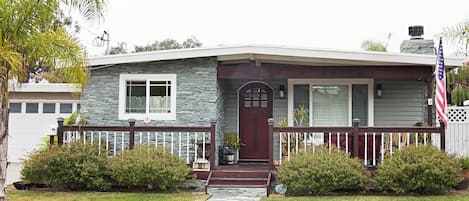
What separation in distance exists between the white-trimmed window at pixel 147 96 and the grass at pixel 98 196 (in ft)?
7.82

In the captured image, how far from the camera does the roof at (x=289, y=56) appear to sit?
10.8 m

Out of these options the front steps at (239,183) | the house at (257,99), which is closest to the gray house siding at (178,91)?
the house at (257,99)

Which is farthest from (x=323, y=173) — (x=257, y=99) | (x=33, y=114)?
(x=33, y=114)

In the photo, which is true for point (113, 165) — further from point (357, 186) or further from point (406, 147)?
point (406, 147)

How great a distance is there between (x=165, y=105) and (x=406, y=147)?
5.16 m

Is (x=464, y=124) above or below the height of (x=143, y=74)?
below

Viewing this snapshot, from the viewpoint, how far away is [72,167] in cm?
996

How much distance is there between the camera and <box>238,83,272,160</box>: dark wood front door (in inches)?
511

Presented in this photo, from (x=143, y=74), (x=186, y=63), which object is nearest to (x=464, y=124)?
(x=186, y=63)

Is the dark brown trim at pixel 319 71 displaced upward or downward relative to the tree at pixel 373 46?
downward

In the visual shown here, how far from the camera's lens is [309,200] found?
8.93m

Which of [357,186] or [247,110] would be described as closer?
[357,186]

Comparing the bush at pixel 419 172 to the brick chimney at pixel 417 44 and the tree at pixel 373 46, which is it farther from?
the tree at pixel 373 46

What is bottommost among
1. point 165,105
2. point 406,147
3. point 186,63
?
point 406,147
